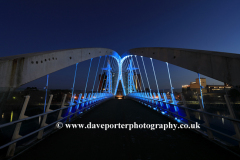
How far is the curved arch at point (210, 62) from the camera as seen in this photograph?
21.0 feet

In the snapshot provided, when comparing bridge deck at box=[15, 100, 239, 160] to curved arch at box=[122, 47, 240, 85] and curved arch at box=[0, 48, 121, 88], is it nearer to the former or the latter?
curved arch at box=[0, 48, 121, 88]

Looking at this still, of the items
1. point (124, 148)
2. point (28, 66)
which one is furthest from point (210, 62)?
point (28, 66)

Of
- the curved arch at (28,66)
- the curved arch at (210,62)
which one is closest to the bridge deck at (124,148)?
the curved arch at (28,66)

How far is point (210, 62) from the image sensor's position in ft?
25.3

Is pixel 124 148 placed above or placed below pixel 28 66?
below

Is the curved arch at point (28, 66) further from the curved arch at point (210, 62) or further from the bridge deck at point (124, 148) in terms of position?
the curved arch at point (210, 62)

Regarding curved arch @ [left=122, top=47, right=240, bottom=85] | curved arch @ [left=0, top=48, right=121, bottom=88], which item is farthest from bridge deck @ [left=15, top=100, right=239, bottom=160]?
curved arch @ [left=122, top=47, right=240, bottom=85]

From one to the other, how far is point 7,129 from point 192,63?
30.8 ft

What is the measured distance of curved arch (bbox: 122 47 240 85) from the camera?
6.39 metres

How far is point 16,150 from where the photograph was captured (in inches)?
125

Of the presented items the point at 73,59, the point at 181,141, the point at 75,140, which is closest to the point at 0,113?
the point at 75,140

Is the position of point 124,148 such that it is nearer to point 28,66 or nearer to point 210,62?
point 28,66

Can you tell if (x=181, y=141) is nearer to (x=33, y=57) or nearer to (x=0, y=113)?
(x=0, y=113)

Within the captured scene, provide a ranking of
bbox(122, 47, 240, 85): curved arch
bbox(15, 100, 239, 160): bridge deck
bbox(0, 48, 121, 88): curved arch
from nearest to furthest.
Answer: bbox(15, 100, 239, 160): bridge deck → bbox(0, 48, 121, 88): curved arch → bbox(122, 47, 240, 85): curved arch
